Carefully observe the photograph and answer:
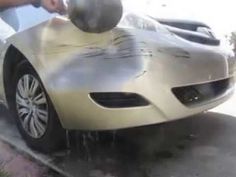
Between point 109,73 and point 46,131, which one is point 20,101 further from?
point 109,73

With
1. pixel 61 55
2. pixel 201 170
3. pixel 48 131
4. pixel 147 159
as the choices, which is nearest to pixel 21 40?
pixel 61 55

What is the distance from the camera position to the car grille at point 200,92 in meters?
3.65

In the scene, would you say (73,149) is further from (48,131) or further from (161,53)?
(161,53)

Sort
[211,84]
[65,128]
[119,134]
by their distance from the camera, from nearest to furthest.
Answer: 1. [65,128]
2. [211,84]
3. [119,134]

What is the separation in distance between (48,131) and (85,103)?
0.53 meters

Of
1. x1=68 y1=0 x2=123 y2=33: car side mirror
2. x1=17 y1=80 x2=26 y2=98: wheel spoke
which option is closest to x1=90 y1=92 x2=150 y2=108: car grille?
x1=68 y1=0 x2=123 y2=33: car side mirror

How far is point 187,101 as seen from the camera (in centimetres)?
373

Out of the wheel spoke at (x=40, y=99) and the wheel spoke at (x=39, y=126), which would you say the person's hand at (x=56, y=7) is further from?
the wheel spoke at (x=39, y=126)

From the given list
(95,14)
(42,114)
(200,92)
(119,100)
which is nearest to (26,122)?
(42,114)

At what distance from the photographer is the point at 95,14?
130 inches

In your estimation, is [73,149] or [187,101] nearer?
[187,101]

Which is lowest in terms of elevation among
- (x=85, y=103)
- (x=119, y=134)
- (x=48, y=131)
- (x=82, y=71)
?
(x=119, y=134)

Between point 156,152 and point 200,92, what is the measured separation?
62 centimetres

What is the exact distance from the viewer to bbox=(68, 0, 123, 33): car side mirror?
3.29 meters
